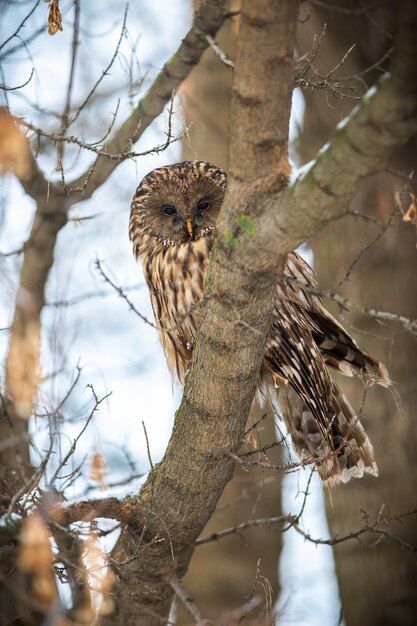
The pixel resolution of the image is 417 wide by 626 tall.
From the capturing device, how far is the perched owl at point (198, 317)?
399cm

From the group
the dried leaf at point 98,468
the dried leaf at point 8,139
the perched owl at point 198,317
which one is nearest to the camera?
the dried leaf at point 8,139

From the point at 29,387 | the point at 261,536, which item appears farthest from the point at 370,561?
the point at 29,387

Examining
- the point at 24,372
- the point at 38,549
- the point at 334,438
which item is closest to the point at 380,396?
the point at 334,438

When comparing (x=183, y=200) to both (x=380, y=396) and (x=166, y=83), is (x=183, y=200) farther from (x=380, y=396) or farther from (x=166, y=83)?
(x=380, y=396)

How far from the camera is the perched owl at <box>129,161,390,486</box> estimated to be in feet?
13.1

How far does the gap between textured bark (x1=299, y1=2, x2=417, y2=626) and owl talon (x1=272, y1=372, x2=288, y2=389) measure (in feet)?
4.23

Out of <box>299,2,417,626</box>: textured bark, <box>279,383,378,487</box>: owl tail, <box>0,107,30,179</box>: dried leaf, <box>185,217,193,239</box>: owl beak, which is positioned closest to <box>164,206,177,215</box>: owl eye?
<box>185,217,193,239</box>: owl beak

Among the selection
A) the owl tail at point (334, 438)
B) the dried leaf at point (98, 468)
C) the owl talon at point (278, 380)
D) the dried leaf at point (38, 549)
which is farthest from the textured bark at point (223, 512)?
the dried leaf at point (38, 549)

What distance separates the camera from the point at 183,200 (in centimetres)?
436

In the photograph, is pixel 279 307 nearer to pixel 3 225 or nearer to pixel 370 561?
pixel 3 225

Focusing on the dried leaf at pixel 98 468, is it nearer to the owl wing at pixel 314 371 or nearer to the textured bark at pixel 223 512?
the owl wing at pixel 314 371

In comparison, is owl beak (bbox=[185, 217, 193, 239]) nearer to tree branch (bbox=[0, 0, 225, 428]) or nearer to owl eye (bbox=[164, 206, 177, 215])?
owl eye (bbox=[164, 206, 177, 215])

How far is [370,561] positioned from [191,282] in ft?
8.36

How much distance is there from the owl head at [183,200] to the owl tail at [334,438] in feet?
3.25
